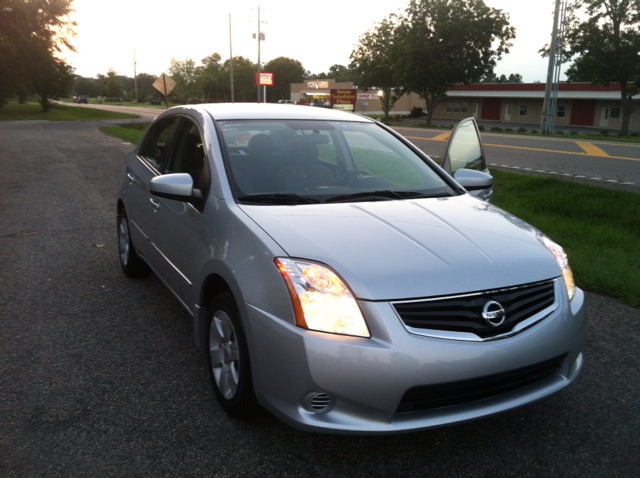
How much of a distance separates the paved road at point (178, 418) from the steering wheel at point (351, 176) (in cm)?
143

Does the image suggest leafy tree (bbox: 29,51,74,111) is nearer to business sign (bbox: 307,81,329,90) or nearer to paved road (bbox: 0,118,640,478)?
business sign (bbox: 307,81,329,90)

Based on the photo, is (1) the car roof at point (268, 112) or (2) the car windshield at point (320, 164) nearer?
(2) the car windshield at point (320, 164)

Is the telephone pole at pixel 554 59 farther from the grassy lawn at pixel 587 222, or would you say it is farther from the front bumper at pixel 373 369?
the front bumper at pixel 373 369

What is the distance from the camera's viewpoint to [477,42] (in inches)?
1768

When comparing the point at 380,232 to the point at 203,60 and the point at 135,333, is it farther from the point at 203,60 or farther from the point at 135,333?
the point at 203,60

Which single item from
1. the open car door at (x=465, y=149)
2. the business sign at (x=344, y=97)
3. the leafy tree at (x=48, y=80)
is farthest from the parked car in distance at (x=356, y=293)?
the leafy tree at (x=48, y=80)

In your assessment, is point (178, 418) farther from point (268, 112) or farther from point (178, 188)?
point (268, 112)

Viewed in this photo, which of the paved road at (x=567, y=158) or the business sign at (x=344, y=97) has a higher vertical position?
the business sign at (x=344, y=97)

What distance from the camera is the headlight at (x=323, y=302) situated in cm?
246

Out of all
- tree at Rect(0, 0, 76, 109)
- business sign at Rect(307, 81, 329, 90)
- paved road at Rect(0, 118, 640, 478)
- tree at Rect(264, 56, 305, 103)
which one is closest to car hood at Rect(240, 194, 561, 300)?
paved road at Rect(0, 118, 640, 478)

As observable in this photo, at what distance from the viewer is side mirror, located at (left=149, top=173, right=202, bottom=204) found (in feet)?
11.2

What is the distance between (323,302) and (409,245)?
55cm

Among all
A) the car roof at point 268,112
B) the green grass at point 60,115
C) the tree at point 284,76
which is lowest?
the green grass at point 60,115

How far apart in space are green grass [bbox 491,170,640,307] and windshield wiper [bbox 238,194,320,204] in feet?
10.1
